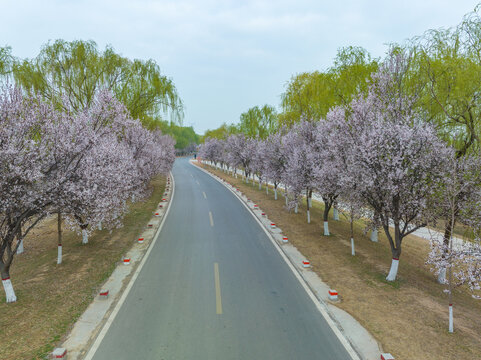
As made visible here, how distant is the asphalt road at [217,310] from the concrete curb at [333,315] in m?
0.25

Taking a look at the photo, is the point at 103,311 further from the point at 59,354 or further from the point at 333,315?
the point at 333,315

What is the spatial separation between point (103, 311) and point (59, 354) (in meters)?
2.13

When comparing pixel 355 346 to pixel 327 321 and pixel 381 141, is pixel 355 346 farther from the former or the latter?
pixel 381 141

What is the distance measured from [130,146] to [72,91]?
259 inches

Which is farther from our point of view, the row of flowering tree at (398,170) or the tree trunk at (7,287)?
the row of flowering tree at (398,170)

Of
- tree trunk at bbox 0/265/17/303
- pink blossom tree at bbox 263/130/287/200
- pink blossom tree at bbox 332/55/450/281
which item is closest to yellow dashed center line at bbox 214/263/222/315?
pink blossom tree at bbox 332/55/450/281

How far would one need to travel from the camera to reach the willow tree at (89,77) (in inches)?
685

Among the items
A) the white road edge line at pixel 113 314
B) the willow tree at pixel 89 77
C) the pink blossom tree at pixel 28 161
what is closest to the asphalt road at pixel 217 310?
the white road edge line at pixel 113 314

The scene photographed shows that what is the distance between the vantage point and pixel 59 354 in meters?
6.52

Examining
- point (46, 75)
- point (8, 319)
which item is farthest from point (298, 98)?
point (8, 319)

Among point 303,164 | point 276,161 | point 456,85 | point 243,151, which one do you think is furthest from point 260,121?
point 456,85

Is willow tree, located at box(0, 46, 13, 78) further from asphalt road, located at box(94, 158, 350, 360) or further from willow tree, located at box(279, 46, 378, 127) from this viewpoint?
willow tree, located at box(279, 46, 378, 127)

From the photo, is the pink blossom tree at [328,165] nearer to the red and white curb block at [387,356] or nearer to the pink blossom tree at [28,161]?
the red and white curb block at [387,356]

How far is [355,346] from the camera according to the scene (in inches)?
283
